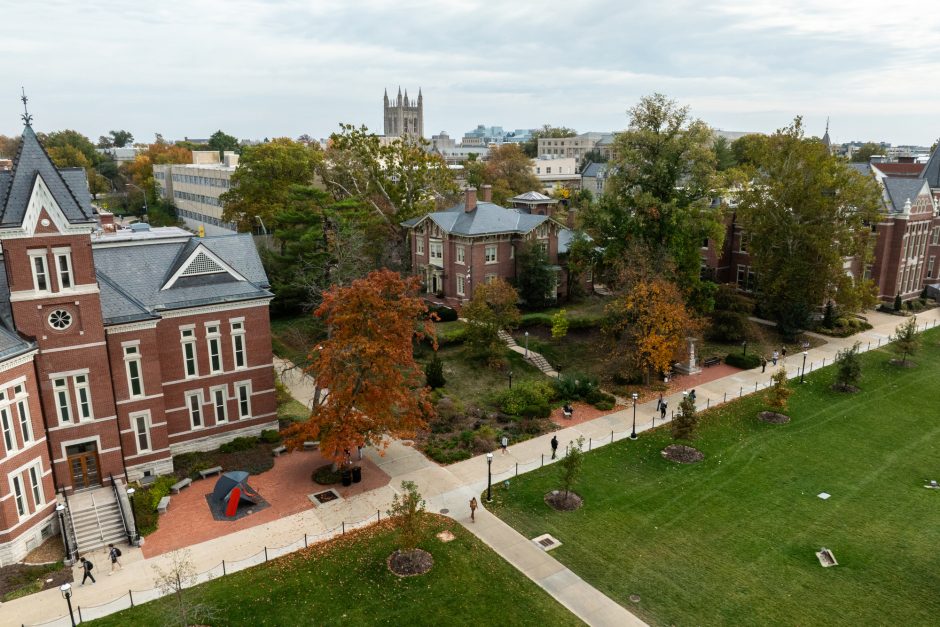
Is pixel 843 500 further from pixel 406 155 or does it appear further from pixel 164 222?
pixel 164 222

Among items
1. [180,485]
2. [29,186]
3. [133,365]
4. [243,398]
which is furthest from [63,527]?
[29,186]

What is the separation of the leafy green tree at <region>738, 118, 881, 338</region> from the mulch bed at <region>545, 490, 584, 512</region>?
1259 inches

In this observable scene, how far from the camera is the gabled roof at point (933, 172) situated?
68.4m

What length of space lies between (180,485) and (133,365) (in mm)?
5947

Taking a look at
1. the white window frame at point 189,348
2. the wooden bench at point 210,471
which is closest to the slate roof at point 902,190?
the white window frame at point 189,348

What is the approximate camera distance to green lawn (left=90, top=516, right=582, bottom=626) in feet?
69.8

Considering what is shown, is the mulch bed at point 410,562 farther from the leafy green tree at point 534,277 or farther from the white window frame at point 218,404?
the leafy green tree at point 534,277

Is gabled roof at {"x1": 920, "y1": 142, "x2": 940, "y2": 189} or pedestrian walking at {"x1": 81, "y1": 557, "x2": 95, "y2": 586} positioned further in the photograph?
gabled roof at {"x1": 920, "y1": 142, "x2": 940, "y2": 189}

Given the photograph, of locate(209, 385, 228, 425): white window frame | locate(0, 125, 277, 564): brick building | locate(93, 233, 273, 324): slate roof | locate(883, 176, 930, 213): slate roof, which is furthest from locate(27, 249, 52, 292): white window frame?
locate(883, 176, 930, 213): slate roof

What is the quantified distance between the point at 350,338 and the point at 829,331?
45.7 meters

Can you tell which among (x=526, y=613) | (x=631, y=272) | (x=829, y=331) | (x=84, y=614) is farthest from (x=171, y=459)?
(x=829, y=331)

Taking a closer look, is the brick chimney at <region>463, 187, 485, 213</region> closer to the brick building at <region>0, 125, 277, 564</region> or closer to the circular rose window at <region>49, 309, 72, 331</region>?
the brick building at <region>0, 125, 277, 564</region>

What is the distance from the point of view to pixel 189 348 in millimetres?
31875

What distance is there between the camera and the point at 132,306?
1141 inches
